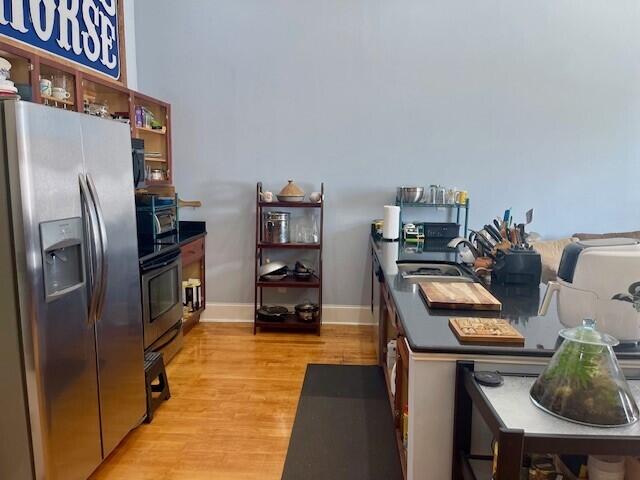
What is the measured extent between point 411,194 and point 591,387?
9.32ft

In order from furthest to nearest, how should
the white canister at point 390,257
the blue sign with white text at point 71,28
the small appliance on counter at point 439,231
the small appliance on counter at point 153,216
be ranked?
the small appliance on counter at point 439,231
the small appliance on counter at point 153,216
the white canister at point 390,257
the blue sign with white text at point 71,28

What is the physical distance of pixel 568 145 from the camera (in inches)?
161

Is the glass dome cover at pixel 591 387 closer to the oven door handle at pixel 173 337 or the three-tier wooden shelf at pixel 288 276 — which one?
the oven door handle at pixel 173 337

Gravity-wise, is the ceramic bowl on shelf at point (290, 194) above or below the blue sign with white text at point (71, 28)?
below

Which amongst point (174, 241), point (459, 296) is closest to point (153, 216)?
point (174, 241)

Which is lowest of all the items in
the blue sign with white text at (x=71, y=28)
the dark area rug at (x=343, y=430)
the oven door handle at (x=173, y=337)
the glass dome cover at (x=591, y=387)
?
the dark area rug at (x=343, y=430)

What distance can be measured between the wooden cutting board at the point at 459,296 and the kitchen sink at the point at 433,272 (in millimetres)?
268

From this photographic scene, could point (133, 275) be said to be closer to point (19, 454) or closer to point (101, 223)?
point (101, 223)

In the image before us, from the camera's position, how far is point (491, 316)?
1754 millimetres

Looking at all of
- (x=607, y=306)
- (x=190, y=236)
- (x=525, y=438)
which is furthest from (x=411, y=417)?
(x=190, y=236)

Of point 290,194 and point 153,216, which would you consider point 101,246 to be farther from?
point 290,194

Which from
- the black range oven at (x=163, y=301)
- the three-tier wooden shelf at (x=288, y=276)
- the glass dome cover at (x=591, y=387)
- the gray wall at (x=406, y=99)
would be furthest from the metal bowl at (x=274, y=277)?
the glass dome cover at (x=591, y=387)

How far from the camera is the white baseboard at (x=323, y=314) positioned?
14.3ft

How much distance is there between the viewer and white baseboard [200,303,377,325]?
436 centimetres
